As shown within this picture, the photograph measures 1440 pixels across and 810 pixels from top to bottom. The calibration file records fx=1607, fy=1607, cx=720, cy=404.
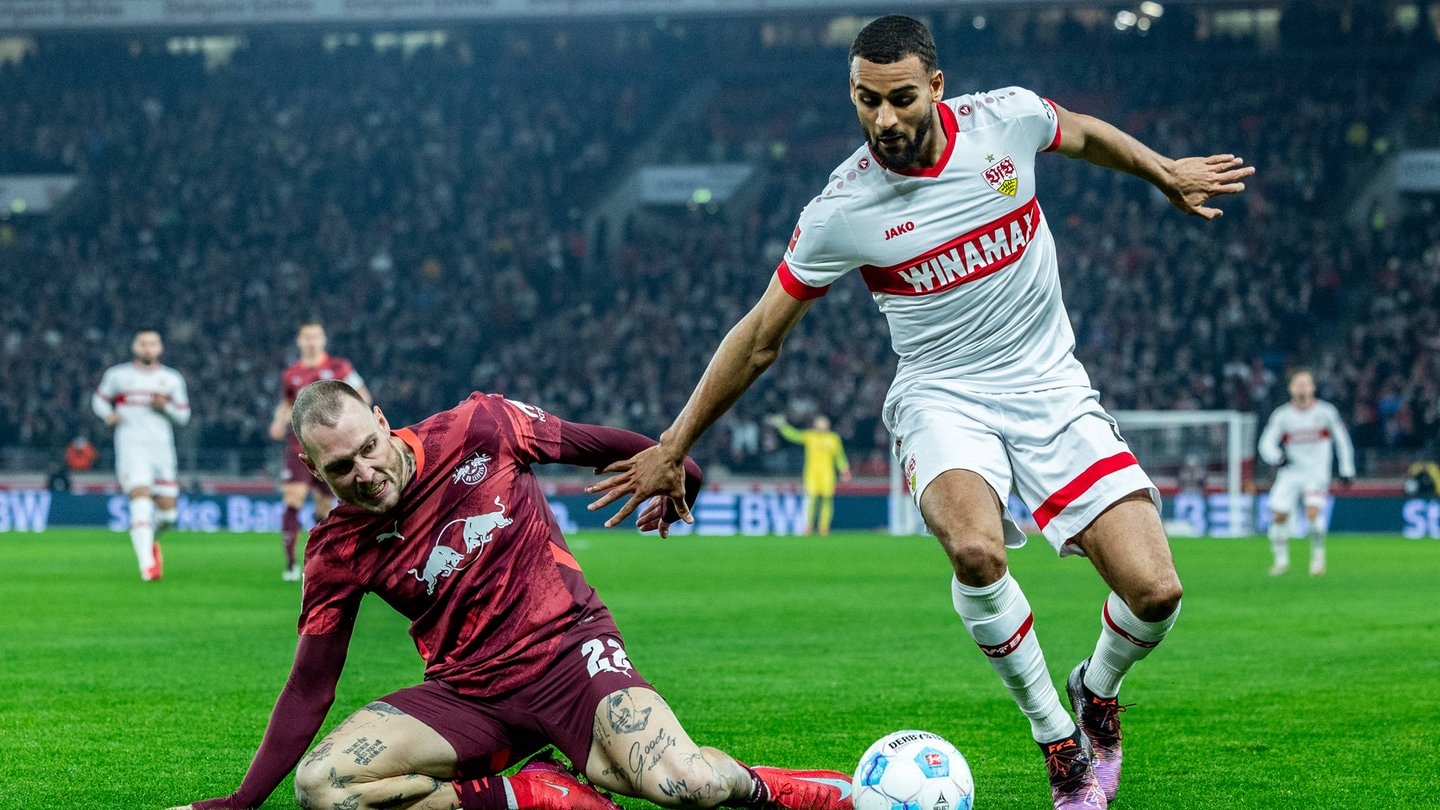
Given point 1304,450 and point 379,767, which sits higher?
point 379,767

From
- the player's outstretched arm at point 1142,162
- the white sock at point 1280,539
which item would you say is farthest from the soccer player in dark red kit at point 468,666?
the white sock at point 1280,539

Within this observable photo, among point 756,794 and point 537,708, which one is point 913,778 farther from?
point 537,708

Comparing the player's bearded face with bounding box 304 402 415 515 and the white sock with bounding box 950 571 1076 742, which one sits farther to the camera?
the white sock with bounding box 950 571 1076 742

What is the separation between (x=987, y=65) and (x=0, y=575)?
994 inches

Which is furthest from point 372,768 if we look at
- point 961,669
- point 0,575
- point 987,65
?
point 987,65

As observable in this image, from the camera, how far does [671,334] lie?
3125 centimetres

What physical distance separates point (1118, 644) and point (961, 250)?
134 centimetres

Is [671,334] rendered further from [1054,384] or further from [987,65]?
[1054,384]

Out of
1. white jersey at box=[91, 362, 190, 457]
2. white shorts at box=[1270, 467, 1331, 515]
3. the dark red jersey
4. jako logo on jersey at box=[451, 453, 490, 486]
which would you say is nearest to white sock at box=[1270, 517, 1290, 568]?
white shorts at box=[1270, 467, 1331, 515]

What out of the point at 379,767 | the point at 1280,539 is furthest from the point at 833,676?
the point at 1280,539

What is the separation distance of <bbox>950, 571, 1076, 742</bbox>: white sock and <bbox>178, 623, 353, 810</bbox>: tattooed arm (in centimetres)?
185

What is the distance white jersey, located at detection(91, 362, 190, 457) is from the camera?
14.7m

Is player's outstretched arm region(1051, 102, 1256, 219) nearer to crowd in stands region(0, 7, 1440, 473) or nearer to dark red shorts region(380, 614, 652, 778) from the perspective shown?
dark red shorts region(380, 614, 652, 778)

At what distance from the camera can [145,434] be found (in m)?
14.8
